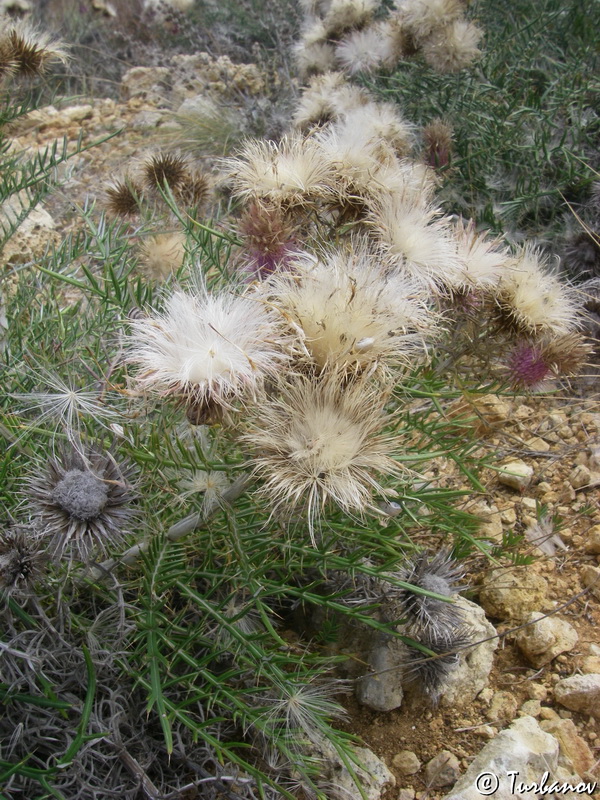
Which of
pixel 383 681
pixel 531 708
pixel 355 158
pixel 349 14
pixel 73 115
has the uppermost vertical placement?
pixel 355 158

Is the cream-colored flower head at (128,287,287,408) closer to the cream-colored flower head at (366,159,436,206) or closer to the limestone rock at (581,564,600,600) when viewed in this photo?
the cream-colored flower head at (366,159,436,206)

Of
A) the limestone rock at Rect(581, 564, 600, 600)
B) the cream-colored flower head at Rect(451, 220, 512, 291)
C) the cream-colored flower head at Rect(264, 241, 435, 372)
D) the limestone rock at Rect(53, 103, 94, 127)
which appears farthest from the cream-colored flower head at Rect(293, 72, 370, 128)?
the limestone rock at Rect(53, 103, 94, 127)

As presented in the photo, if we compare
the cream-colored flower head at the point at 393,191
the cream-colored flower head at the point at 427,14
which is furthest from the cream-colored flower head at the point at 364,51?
the cream-colored flower head at the point at 393,191

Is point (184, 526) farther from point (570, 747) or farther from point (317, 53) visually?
point (317, 53)

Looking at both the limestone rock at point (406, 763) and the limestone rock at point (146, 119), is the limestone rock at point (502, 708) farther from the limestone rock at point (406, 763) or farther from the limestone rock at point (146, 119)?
the limestone rock at point (146, 119)

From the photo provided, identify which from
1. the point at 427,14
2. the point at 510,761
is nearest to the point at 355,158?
the point at 510,761
